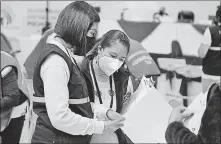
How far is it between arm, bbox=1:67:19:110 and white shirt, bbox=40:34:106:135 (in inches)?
15.4

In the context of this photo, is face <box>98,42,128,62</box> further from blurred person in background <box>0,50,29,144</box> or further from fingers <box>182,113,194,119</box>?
blurred person in background <box>0,50,29,144</box>

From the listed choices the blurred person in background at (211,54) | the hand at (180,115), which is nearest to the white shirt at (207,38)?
the blurred person in background at (211,54)

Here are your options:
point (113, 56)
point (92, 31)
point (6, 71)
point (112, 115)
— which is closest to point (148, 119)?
point (112, 115)

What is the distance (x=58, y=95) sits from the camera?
1081 millimetres

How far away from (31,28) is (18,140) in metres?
1.65

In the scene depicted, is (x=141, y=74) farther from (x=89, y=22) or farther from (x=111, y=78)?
(x=89, y=22)

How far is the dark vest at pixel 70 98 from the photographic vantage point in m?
1.11

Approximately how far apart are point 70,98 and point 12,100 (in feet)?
1.42

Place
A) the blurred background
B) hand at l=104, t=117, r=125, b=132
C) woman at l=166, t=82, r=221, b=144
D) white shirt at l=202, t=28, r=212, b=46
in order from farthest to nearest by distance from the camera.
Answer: white shirt at l=202, t=28, r=212, b=46 < the blurred background < hand at l=104, t=117, r=125, b=132 < woman at l=166, t=82, r=221, b=144

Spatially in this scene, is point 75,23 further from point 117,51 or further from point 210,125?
point 210,125

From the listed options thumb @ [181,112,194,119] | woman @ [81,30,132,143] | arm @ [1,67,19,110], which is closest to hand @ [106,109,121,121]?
woman @ [81,30,132,143]

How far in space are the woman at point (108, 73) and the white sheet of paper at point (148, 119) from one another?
69 millimetres

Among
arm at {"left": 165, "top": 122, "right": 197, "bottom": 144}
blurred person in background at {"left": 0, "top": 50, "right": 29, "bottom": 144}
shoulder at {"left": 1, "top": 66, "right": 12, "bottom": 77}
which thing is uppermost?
arm at {"left": 165, "top": 122, "right": 197, "bottom": 144}

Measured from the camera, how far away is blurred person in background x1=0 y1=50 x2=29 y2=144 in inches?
57.2
